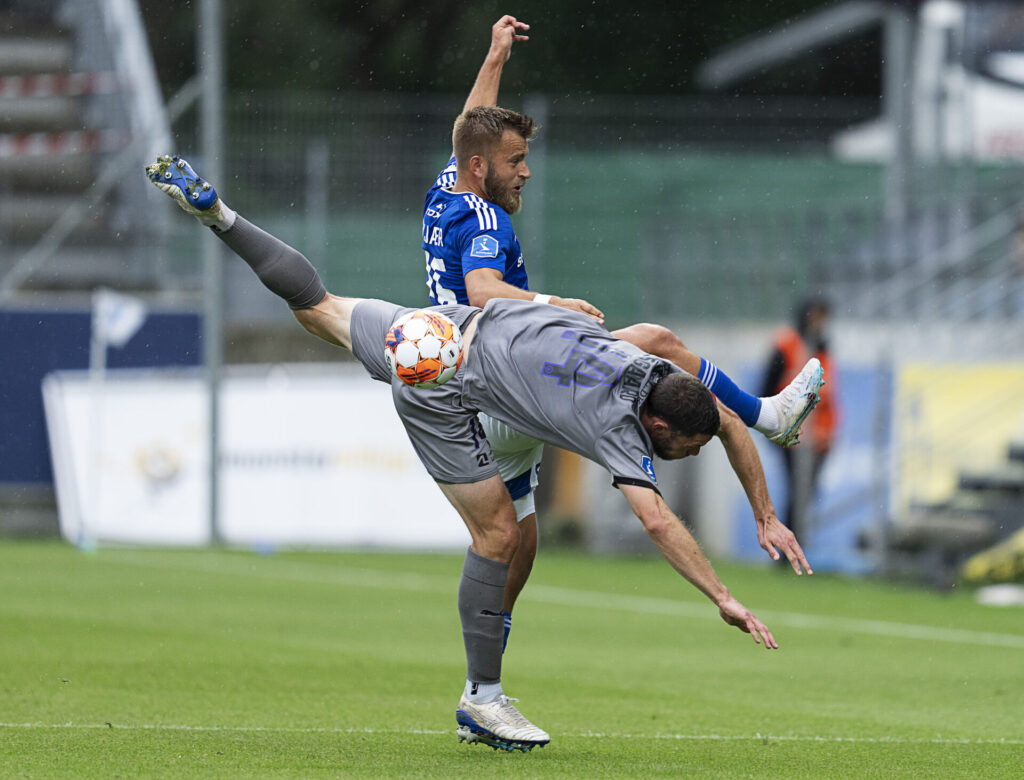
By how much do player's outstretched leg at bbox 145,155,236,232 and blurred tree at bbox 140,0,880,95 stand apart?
17961 mm

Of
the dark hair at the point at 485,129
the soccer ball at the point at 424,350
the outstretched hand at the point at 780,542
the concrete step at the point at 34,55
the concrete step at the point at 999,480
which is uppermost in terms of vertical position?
the concrete step at the point at 34,55

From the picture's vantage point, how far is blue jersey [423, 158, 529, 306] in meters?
6.35

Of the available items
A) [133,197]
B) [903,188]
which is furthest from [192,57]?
[903,188]

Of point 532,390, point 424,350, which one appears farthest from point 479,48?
point 532,390

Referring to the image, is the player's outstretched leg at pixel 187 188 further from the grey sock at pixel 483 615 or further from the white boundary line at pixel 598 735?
the white boundary line at pixel 598 735

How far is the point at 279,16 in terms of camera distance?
28.7m

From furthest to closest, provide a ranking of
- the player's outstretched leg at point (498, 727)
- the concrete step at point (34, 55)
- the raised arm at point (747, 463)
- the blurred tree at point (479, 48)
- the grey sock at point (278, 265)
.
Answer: the blurred tree at point (479, 48) → the concrete step at point (34, 55) → the grey sock at point (278, 265) → the raised arm at point (747, 463) → the player's outstretched leg at point (498, 727)

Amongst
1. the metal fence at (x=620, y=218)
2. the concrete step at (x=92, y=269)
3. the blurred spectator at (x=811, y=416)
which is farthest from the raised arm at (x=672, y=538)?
the concrete step at (x=92, y=269)

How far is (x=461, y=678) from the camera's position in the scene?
8.09 m

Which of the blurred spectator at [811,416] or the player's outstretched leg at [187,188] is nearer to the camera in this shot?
the player's outstretched leg at [187,188]

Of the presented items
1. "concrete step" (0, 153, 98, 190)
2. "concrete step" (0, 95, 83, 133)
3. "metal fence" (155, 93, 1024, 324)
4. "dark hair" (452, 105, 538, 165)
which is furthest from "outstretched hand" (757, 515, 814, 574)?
"concrete step" (0, 95, 83, 133)

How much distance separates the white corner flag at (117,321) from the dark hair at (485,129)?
36.8ft

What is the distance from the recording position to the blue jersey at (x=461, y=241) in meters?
6.35

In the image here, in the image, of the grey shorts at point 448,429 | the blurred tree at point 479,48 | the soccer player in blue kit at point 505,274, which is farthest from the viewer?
the blurred tree at point 479,48
